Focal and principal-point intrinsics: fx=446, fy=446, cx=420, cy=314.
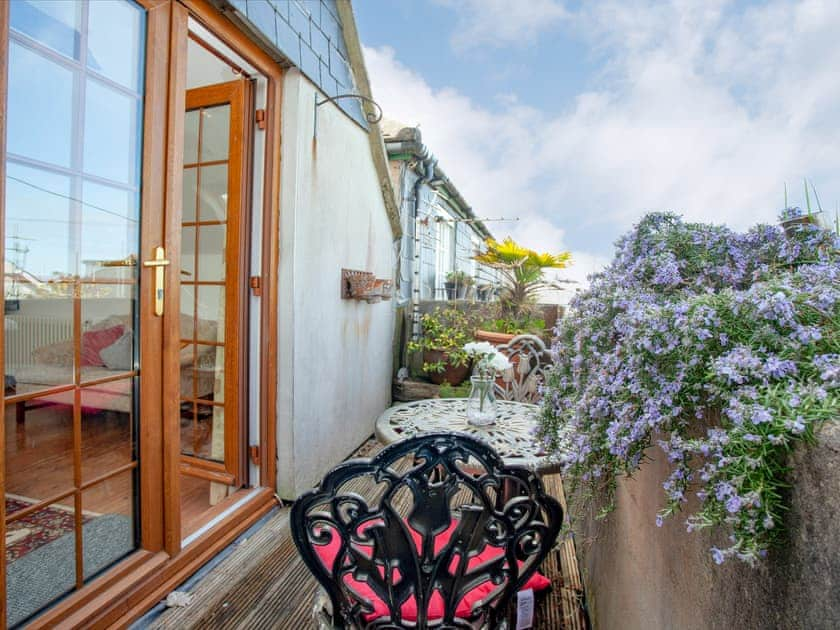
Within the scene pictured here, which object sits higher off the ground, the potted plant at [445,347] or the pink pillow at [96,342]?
the pink pillow at [96,342]

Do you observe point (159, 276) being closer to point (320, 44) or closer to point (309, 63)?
point (309, 63)

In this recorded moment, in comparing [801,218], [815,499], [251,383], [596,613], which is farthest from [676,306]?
[251,383]

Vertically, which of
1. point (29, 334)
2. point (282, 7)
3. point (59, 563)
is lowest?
point (59, 563)

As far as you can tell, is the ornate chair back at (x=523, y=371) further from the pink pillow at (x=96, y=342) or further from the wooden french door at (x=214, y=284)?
the pink pillow at (x=96, y=342)

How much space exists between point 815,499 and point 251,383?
2.47m

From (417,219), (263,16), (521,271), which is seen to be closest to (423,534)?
(263,16)

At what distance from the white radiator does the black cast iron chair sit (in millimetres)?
1027

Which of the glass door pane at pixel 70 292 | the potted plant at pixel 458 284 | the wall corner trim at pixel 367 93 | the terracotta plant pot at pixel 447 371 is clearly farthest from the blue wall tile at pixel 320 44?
the potted plant at pixel 458 284

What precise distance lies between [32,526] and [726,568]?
1.82 m

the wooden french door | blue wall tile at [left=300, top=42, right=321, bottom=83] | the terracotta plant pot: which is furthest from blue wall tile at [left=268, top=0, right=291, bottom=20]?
the terracotta plant pot

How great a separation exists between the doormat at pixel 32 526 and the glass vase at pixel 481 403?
5.19 feet

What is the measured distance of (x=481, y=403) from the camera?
2.14 metres

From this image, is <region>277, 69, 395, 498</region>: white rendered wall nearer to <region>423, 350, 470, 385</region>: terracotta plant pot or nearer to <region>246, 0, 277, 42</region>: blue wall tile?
<region>246, 0, 277, 42</region>: blue wall tile

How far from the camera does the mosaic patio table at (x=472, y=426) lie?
1800 mm
